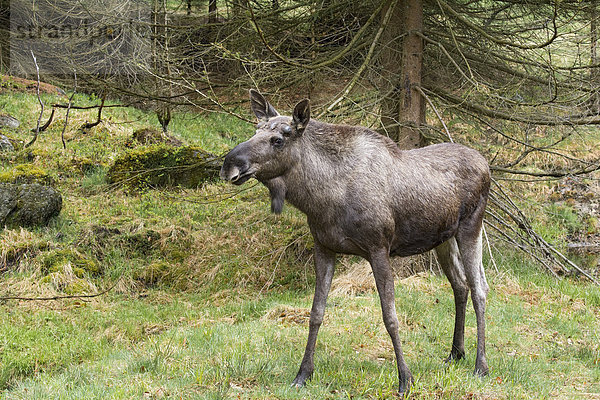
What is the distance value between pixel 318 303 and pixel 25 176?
9.24 meters

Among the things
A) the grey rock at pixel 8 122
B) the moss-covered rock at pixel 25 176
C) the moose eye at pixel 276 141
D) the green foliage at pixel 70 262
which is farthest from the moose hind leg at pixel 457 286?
the grey rock at pixel 8 122

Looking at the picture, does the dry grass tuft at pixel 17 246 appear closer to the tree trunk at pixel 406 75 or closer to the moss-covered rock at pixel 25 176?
the moss-covered rock at pixel 25 176

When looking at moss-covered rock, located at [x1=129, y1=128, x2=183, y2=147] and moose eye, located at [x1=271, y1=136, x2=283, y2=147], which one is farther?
moss-covered rock, located at [x1=129, y1=128, x2=183, y2=147]

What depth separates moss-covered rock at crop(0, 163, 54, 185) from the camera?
39.4ft

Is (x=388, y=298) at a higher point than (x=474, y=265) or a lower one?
lower

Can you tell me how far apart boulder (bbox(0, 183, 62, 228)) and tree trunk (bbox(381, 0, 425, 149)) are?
22.2ft

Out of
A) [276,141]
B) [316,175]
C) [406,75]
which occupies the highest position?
[406,75]

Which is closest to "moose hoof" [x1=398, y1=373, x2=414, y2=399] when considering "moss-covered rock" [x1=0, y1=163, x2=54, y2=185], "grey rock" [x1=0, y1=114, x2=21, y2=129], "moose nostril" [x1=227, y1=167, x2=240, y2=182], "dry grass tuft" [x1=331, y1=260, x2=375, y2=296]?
"moose nostril" [x1=227, y1=167, x2=240, y2=182]

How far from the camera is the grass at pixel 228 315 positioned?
17.5 ft

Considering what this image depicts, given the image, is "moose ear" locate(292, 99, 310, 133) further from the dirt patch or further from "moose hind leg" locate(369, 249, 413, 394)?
the dirt patch

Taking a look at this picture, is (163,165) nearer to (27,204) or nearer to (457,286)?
(27,204)

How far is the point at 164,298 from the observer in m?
9.61

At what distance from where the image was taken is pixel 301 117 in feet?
16.4

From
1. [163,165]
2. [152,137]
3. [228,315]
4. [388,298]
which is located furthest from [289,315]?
[152,137]
